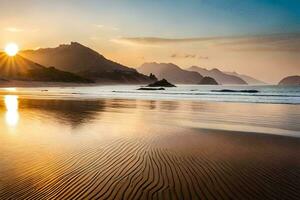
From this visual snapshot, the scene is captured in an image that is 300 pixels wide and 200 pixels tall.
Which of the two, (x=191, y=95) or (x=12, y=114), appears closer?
(x=12, y=114)

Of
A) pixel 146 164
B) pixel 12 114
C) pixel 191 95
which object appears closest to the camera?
pixel 146 164

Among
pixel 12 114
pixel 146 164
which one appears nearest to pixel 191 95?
pixel 12 114

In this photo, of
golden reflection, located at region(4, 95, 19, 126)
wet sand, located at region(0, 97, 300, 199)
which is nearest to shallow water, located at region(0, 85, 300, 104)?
golden reflection, located at region(4, 95, 19, 126)

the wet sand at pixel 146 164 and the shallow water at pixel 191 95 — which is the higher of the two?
the wet sand at pixel 146 164

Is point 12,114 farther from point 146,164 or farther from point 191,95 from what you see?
point 191,95

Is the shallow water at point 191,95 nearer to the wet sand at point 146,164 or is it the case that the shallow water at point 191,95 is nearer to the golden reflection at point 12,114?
the golden reflection at point 12,114

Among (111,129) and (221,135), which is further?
(111,129)


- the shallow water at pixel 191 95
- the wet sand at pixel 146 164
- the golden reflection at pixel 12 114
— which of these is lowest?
the shallow water at pixel 191 95

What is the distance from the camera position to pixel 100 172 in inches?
370

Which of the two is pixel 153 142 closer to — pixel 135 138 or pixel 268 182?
pixel 135 138

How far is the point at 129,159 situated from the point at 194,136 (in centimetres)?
603

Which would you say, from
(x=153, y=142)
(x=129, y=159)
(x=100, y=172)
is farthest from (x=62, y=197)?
(x=153, y=142)

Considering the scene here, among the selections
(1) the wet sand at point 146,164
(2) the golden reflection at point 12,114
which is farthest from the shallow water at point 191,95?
(1) the wet sand at point 146,164

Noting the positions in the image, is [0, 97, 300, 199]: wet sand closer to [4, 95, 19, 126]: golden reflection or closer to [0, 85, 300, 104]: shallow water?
[4, 95, 19, 126]: golden reflection
